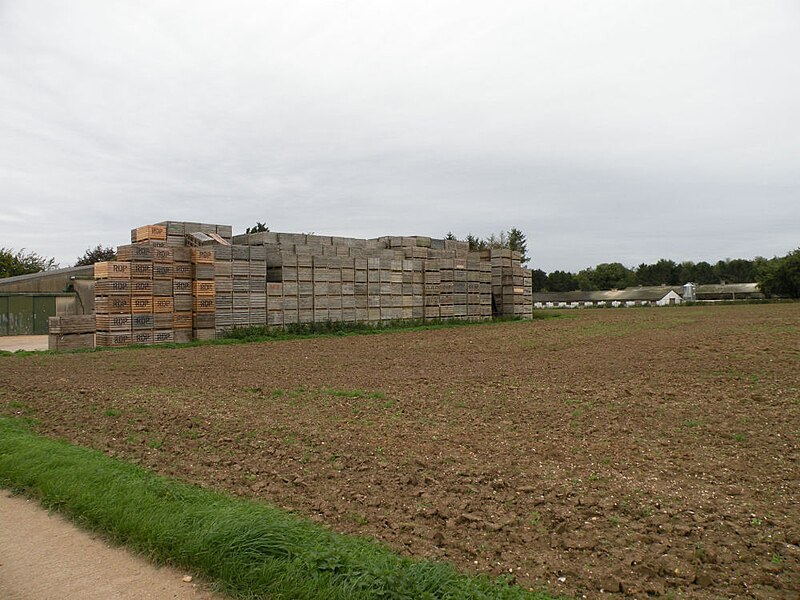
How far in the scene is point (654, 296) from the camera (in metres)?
96.6

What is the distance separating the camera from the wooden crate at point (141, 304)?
57.9 feet

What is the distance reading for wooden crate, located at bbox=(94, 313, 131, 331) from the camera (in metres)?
17.3

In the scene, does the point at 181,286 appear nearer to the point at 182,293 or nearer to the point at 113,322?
the point at 182,293

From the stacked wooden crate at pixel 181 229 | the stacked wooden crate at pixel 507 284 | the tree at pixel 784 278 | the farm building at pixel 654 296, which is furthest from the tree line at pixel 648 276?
the stacked wooden crate at pixel 181 229

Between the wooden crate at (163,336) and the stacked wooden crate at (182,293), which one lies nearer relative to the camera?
the wooden crate at (163,336)

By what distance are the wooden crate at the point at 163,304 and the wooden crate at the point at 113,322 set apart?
34.0 inches

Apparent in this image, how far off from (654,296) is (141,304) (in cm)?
9310

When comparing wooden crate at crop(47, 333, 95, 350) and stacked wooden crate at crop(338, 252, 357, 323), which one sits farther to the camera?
stacked wooden crate at crop(338, 252, 357, 323)

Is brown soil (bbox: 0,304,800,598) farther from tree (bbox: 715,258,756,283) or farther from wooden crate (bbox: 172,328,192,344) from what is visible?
tree (bbox: 715,258,756,283)

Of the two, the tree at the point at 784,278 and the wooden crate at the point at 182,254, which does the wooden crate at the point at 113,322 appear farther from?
the tree at the point at 784,278

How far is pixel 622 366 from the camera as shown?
1184 cm

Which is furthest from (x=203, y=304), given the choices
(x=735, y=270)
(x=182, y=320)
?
(x=735, y=270)

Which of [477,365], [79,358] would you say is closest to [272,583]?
[477,365]

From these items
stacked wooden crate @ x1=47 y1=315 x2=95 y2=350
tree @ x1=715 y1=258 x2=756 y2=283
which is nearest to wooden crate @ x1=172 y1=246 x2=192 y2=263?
stacked wooden crate @ x1=47 y1=315 x2=95 y2=350
